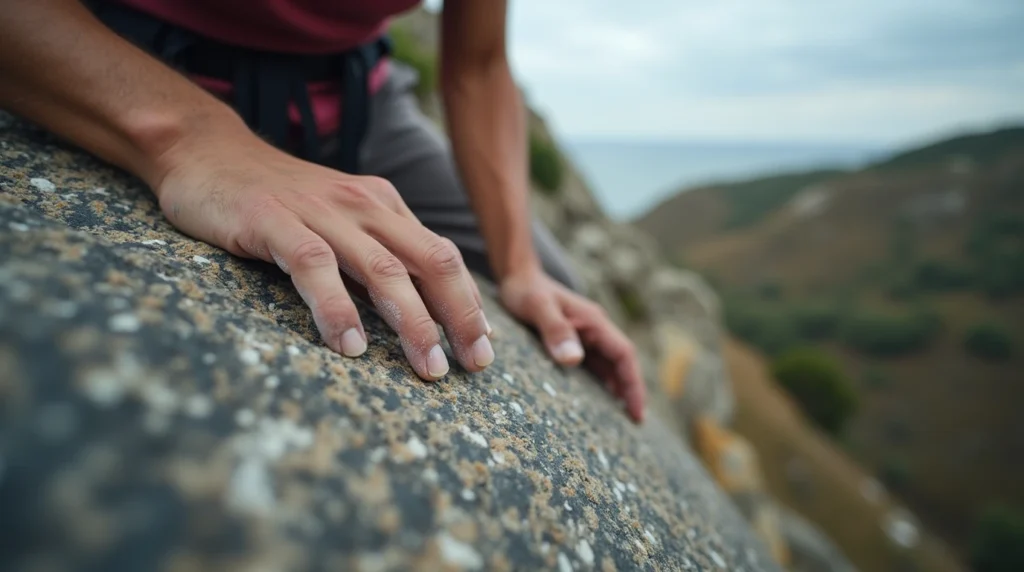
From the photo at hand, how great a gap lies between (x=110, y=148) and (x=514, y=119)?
4.86 feet

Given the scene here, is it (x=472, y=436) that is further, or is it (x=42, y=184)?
(x=42, y=184)

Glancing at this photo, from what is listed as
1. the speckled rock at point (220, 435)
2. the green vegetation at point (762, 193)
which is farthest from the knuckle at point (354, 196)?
the green vegetation at point (762, 193)

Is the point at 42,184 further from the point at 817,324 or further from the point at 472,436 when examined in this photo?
the point at 817,324

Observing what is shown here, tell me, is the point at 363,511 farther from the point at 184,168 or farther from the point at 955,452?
the point at 955,452

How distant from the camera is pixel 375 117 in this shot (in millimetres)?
2322

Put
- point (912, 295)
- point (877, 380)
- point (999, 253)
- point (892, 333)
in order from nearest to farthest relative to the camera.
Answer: point (877, 380) → point (892, 333) → point (999, 253) → point (912, 295)

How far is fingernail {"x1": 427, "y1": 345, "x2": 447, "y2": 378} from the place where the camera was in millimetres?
1184

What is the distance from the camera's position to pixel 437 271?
1213mm

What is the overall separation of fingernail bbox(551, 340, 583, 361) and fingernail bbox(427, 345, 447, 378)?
0.87 metres

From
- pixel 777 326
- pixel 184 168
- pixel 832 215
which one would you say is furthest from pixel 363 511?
pixel 832 215

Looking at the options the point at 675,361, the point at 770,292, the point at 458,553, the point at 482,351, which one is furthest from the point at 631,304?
the point at 770,292

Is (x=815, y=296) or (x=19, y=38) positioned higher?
(x=19, y=38)

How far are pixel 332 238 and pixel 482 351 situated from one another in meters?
0.43

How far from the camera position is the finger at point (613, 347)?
2225 mm
